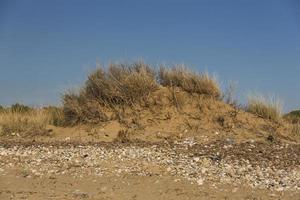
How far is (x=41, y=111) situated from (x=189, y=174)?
977 cm

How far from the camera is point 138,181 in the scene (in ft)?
28.7

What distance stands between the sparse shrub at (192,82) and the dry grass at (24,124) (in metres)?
3.87

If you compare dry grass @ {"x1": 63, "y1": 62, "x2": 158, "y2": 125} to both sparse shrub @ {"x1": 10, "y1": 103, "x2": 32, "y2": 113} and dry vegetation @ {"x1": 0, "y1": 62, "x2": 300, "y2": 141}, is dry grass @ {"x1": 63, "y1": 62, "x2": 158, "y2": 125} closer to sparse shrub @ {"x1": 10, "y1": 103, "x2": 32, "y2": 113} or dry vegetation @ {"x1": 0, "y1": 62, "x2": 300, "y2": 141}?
dry vegetation @ {"x1": 0, "y1": 62, "x2": 300, "y2": 141}

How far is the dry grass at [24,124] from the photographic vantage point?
15469mm

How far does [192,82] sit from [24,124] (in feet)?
17.4

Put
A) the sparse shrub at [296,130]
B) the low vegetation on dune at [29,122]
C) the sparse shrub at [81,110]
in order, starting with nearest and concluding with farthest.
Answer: the sparse shrub at [296,130] < the sparse shrub at [81,110] < the low vegetation on dune at [29,122]

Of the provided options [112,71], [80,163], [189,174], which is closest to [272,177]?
[189,174]

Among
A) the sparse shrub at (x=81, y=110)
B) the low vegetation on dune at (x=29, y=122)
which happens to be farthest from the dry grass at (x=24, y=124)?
the sparse shrub at (x=81, y=110)

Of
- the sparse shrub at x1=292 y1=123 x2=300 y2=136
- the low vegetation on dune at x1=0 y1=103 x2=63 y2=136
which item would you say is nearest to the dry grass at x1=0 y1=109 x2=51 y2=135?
the low vegetation on dune at x1=0 y1=103 x2=63 y2=136

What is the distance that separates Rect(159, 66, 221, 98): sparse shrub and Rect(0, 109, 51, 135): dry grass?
387 cm

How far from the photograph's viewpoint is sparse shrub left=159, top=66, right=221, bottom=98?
1493 centimetres

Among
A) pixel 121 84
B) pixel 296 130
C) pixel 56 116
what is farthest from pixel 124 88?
pixel 296 130

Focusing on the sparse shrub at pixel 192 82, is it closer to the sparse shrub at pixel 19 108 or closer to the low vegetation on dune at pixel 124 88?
the low vegetation on dune at pixel 124 88

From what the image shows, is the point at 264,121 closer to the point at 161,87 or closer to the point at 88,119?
the point at 161,87
